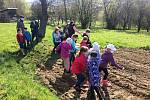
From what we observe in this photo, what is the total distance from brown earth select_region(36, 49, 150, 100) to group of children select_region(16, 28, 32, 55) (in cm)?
188

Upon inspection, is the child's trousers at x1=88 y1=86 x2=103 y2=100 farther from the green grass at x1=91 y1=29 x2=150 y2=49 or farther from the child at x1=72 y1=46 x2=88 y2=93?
the green grass at x1=91 y1=29 x2=150 y2=49

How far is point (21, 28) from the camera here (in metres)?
18.7

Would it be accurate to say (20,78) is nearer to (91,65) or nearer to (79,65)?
(79,65)

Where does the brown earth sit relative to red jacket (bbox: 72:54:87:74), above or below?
below

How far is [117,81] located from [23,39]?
6.52 meters

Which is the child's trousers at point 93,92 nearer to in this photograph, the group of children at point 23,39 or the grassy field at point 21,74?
the grassy field at point 21,74

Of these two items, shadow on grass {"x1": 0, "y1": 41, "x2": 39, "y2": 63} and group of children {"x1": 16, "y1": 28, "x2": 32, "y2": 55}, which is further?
group of children {"x1": 16, "y1": 28, "x2": 32, "y2": 55}

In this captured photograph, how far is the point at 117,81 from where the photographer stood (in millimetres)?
12695

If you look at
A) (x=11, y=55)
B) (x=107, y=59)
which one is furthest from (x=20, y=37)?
(x=107, y=59)

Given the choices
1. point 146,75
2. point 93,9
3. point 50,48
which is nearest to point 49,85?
point 146,75

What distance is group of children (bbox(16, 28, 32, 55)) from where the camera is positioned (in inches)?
667

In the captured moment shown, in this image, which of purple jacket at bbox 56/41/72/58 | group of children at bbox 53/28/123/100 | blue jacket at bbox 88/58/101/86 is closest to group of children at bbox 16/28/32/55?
purple jacket at bbox 56/41/72/58

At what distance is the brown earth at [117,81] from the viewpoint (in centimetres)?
1093

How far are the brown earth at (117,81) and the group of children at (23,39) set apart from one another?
6.16 feet
